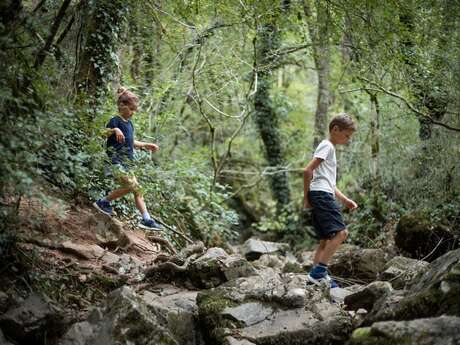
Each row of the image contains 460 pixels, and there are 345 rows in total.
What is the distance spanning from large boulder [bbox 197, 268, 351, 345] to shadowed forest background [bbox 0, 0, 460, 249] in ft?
5.73

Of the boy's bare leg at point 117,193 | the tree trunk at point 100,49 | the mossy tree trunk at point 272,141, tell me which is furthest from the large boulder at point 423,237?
the mossy tree trunk at point 272,141

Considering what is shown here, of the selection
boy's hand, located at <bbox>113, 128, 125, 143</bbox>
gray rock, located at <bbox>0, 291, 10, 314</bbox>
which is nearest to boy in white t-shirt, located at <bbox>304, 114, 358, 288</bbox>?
boy's hand, located at <bbox>113, 128, 125, 143</bbox>

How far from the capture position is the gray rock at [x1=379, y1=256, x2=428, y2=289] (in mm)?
5457

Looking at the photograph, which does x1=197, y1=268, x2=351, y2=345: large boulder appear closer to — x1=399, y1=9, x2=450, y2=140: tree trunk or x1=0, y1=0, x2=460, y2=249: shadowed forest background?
x1=0, y1=0, x2=460, y2=249: shadowed forest background

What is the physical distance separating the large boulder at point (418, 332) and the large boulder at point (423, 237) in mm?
5213

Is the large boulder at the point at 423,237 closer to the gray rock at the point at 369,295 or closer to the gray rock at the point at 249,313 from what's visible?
the gray rock at the point at 369,295

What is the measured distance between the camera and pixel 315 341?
4.21 metres

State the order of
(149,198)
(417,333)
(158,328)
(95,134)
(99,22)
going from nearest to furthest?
(417,333), (158,328), (95,134), (99,22), (149,198)

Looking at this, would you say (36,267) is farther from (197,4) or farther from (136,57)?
(136,57)

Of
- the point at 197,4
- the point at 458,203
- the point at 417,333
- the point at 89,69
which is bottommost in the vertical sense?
the point at 417,333

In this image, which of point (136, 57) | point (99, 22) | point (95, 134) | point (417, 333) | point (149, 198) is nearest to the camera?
point (417, 333)

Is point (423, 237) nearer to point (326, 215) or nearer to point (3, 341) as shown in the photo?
point (326, 215)

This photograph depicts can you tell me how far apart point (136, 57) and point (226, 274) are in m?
7.18

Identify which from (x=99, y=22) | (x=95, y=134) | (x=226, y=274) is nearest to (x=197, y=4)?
(x=99, y=22)
